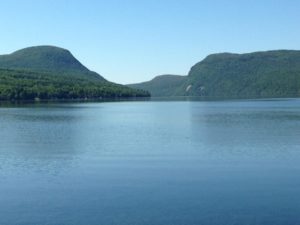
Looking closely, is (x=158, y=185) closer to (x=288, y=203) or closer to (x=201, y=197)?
(x=201, y=197)

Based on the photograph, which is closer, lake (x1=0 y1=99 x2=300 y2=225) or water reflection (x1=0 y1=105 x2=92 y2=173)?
lake (x1=0 y1=99 x2=300 y2=225)

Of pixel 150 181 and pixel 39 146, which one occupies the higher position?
pixel 39 146

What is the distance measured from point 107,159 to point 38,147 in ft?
31.7

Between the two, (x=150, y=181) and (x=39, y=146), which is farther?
(x=39, y=146)

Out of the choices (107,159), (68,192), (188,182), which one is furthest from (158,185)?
(107,159)

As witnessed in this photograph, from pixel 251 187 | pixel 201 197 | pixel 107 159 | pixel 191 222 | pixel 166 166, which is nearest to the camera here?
pixel 191 222

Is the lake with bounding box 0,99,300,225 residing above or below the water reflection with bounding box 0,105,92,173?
below

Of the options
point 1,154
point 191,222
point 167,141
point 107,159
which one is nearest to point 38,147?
point 1,154

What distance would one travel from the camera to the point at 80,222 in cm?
2094

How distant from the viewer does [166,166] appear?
3406 cm

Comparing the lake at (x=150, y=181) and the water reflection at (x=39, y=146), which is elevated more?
the water reflection at (x=39, y=146)

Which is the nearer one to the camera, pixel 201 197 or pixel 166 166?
pixel 201 197

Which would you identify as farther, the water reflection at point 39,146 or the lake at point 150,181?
the water reflection at point 39,146

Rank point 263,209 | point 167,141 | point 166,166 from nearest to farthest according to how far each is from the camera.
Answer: point 263,209, point 166,166, point 167,141
